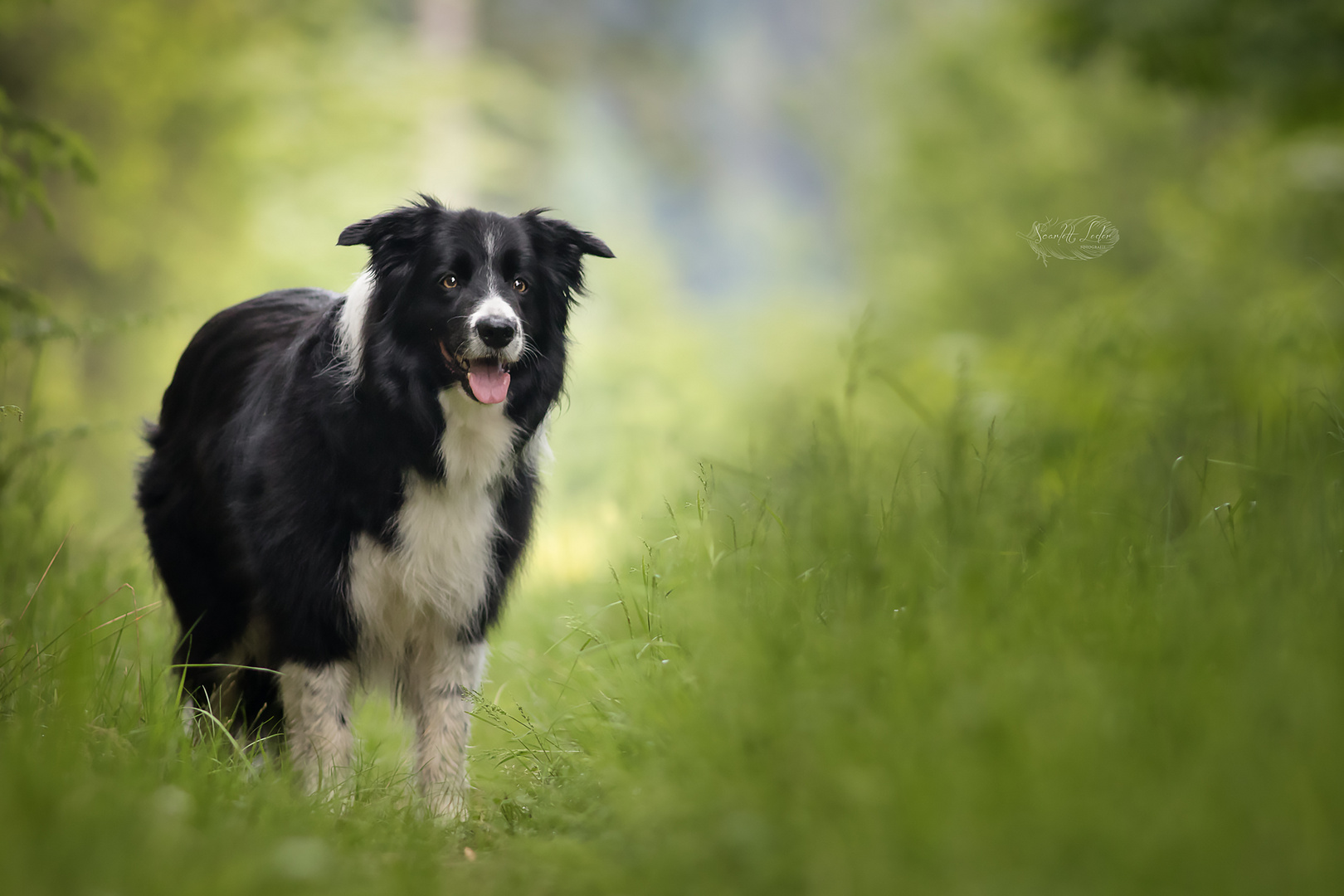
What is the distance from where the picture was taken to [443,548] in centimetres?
386

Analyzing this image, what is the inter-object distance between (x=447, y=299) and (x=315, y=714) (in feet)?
5.19

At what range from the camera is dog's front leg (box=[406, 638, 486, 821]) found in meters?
3.88

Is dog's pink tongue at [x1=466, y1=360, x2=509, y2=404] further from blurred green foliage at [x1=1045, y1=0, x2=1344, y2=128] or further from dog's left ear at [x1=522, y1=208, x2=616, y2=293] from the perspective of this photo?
blurred green foliage at [x1=1045, y1=0, x2=1344, y2=128]

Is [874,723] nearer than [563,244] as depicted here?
Yes

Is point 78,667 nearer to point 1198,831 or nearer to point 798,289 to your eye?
point 1198,831

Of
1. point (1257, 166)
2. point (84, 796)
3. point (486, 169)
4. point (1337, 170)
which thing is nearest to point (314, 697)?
point (84, 796)

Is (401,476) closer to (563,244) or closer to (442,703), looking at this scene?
(442,703)

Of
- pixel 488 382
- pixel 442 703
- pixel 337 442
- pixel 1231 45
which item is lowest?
pixel 442 703

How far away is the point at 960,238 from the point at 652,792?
691 inches

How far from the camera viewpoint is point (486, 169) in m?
18.7

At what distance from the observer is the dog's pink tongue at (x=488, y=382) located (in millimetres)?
3811
